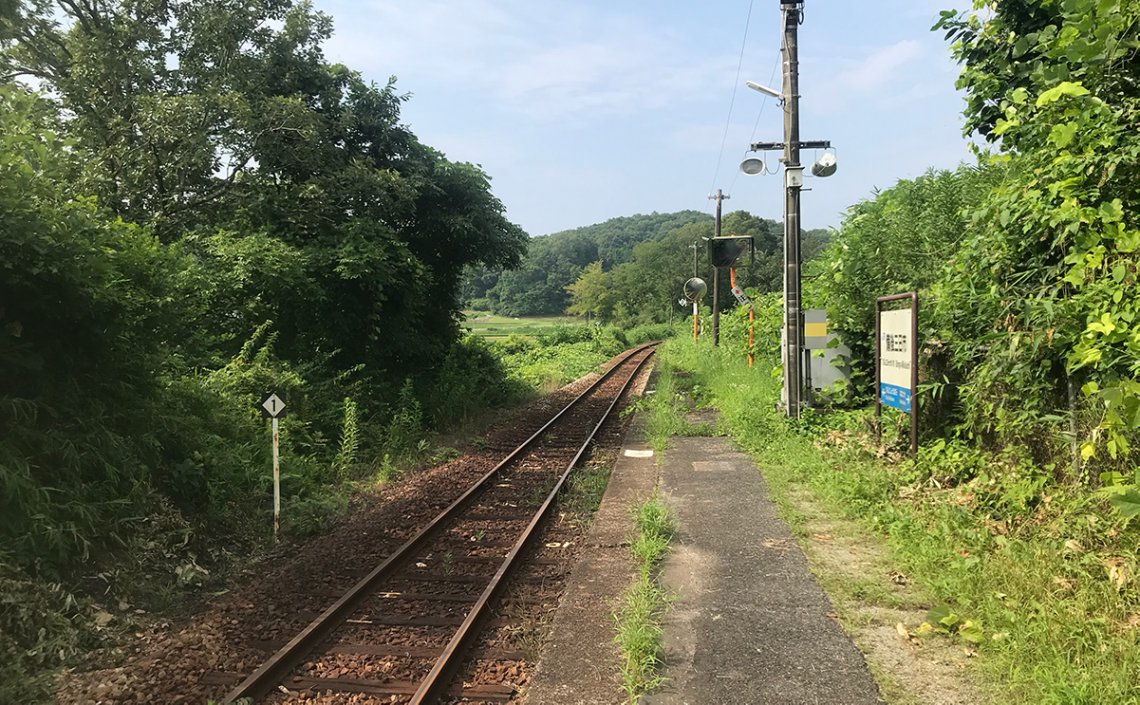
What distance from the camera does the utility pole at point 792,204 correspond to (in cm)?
1053

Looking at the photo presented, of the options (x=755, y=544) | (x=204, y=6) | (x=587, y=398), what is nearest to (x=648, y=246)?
(x=587, y=398)

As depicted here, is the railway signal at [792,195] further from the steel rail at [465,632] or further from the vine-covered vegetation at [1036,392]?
the steel rail at [465,632]

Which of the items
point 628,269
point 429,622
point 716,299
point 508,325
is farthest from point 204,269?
point 628,269

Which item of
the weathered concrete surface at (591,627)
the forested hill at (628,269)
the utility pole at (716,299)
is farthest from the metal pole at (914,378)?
the utility pole at (716,299)

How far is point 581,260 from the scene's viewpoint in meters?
123

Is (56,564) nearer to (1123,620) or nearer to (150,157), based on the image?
(1123,620)

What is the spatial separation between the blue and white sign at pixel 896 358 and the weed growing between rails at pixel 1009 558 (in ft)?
A: 1.92

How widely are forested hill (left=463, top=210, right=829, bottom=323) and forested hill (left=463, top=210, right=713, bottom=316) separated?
155 mm

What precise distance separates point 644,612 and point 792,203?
25.6 ft

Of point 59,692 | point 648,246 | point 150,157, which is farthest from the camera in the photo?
point 648,246

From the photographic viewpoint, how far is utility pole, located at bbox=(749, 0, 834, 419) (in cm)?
1053

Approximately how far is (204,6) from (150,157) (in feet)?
10.4

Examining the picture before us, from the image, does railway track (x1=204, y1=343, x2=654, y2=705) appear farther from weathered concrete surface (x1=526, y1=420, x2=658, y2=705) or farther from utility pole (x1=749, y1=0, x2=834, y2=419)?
utility pole (x1=749, y1=0, x2=834, y2=419)

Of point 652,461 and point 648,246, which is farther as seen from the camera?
point 648,246
